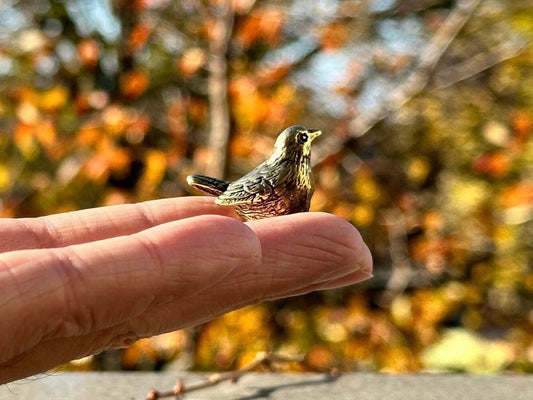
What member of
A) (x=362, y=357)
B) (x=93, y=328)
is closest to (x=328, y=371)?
(x=93, y=328)

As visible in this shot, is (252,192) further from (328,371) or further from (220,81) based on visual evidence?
(220,81)

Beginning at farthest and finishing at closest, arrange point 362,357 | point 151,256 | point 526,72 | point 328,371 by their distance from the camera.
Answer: point 526,72
point 362,357
point 328,371
point 151,256

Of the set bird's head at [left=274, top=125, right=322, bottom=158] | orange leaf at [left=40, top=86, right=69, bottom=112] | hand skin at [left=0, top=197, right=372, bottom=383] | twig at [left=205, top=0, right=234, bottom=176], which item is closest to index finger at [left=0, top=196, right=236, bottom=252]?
hand skin at [left=0, top=197, right=372, bottom=383]

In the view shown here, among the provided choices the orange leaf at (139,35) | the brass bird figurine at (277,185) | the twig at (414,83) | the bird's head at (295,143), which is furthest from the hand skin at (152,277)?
the orange leaf at (139,35)

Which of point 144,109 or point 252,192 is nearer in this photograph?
point 252,192

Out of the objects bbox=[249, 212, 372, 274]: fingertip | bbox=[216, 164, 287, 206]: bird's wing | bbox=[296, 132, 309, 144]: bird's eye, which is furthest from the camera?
bbox=[296, 132, 309, 144]: bird's eye

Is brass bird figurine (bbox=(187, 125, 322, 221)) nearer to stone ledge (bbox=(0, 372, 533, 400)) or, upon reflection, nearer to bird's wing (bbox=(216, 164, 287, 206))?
bird's wing (bbox=(216, 164, 287, 206))

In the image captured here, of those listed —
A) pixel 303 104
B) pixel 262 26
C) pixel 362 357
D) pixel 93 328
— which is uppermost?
pixel 262 26

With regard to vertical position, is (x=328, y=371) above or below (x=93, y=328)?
below
